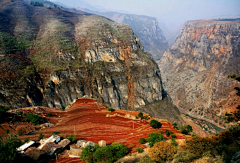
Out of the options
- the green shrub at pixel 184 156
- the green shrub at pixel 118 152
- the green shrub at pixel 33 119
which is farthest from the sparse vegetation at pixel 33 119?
the green shrub at pixel 184 156

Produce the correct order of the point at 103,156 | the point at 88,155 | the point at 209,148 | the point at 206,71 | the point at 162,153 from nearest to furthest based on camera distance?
the point at 162,153 → the point at 209,148 → the point at 103,156 → the point at 88,155 → the point at 206,71

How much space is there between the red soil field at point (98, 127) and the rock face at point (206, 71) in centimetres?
7399

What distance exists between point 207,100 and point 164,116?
146 feet

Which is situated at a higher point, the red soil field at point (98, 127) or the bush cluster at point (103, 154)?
the bush cluster at point (103, 154)

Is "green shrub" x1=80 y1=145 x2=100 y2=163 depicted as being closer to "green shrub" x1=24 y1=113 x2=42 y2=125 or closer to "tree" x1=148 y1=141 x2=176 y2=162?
"tree" x1=148 y1=141 x2=176 y2=162

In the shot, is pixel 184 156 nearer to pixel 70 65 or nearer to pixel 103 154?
pixel 103 154

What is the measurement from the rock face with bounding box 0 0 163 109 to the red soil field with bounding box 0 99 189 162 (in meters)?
33.7

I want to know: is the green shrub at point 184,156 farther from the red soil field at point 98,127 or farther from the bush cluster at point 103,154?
the red soil field at point 98,127

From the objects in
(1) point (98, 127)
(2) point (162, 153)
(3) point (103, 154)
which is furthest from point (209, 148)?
(1) point (98, 127)

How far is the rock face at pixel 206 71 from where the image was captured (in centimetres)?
10181

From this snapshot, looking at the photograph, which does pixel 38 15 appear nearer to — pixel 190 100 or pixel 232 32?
pixel 190 100

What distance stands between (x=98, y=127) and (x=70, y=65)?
179 feet

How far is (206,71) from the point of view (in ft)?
445

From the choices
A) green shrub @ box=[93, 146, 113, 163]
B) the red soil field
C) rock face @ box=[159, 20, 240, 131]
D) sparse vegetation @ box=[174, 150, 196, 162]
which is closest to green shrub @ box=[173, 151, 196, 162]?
sparse vegetation @ box=[174, 150, 196, 162]
